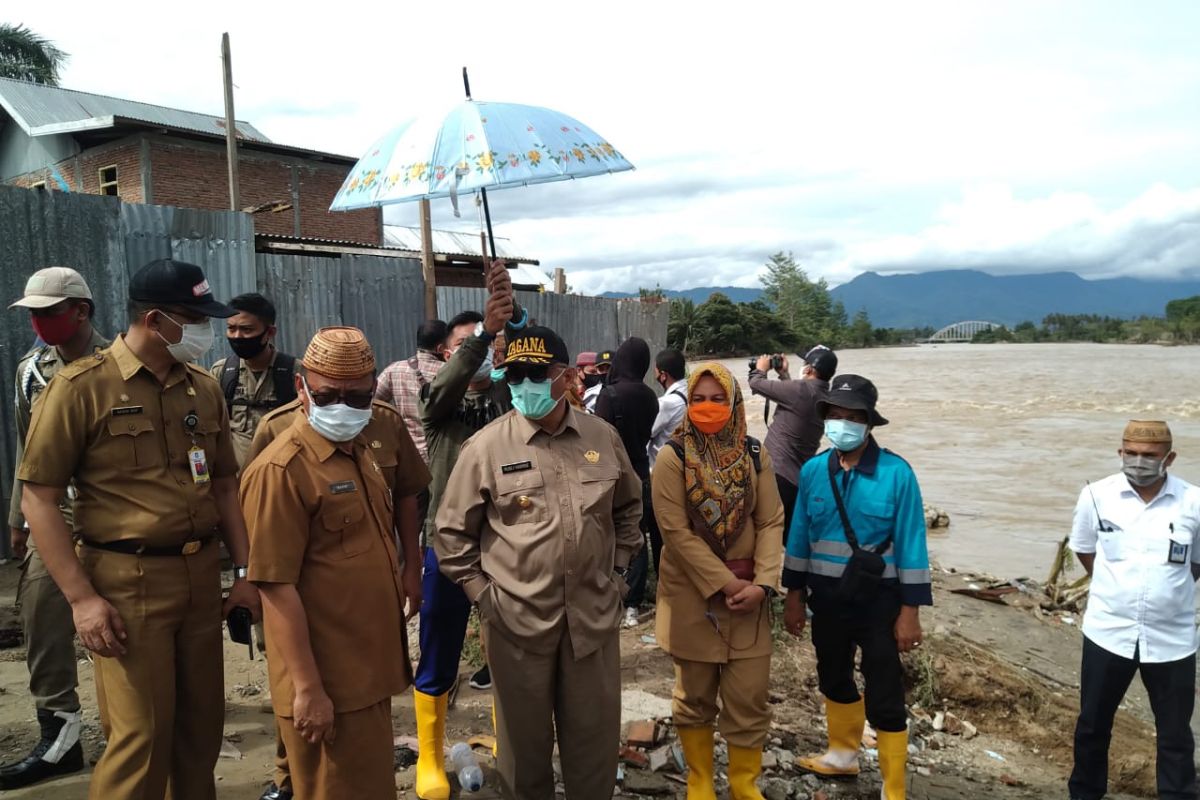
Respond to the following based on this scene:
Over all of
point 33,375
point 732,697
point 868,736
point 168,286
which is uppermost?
point 168,286

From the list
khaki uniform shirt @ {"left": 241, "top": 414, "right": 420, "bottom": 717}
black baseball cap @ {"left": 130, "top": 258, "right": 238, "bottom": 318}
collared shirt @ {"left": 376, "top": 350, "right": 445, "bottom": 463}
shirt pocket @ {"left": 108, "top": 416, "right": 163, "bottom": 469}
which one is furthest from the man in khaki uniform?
collared shirt @ {"left": 376, "top": 350, "right": 445, "bottom": 463}

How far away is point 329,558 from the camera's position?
244 cm

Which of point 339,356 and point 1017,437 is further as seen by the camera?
point 1017,437

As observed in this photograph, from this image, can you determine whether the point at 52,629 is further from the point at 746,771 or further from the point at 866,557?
the point at 866,557

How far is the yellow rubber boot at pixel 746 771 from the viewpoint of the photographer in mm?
3301

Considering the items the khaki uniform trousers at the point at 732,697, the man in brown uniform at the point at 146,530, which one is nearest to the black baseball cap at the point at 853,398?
the khaki uniform trousers at the point at 732,697

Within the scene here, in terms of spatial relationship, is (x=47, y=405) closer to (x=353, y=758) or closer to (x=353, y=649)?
(x=353, y=649)

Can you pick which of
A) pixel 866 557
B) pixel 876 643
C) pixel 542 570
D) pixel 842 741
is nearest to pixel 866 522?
pixel 866 557

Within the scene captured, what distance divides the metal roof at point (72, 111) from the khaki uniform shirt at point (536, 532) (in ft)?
63.7

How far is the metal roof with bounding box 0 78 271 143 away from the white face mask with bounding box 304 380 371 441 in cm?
1932

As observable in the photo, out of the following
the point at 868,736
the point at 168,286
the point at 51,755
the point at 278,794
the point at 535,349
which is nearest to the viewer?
the point at 168,286

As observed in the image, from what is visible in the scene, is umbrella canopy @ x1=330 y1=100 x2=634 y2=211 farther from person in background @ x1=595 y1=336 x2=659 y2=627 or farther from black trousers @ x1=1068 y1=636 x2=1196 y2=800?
black trousers @ x1=1068 y1=636 x2=1196 y2=800

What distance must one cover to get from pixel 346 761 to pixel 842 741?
7.96 ft

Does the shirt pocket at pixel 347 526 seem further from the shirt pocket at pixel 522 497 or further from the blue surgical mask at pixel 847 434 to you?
the blue surgical mask at pixel 847 434
